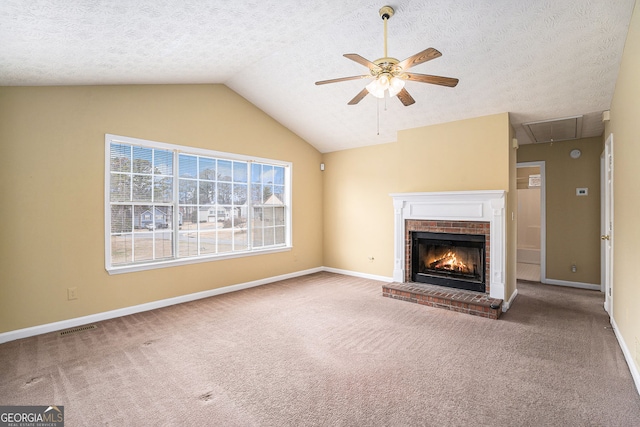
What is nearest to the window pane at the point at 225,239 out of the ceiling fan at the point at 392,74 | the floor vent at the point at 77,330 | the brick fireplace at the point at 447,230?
the floor vent at the point at 77,330

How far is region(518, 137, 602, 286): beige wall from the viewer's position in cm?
528

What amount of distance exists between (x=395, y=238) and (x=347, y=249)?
1.41m

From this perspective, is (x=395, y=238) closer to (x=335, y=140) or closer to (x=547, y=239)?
(x=335, y=140)

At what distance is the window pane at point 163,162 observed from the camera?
427cm

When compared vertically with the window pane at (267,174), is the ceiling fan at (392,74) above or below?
above

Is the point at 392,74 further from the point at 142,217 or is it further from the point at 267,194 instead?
the point at 267,194

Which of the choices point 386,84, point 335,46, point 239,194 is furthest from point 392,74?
point 239,194

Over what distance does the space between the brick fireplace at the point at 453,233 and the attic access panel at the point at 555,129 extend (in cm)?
148

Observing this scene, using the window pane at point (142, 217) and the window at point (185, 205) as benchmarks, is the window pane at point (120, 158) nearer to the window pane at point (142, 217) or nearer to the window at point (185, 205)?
the window at point (185, 205)

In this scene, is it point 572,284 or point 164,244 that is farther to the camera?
point 572,284

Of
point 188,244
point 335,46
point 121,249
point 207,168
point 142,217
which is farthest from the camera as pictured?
point 207,168

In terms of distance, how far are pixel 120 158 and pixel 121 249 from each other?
1.16m

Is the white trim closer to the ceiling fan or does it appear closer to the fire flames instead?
the fire flames

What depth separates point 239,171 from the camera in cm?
530
